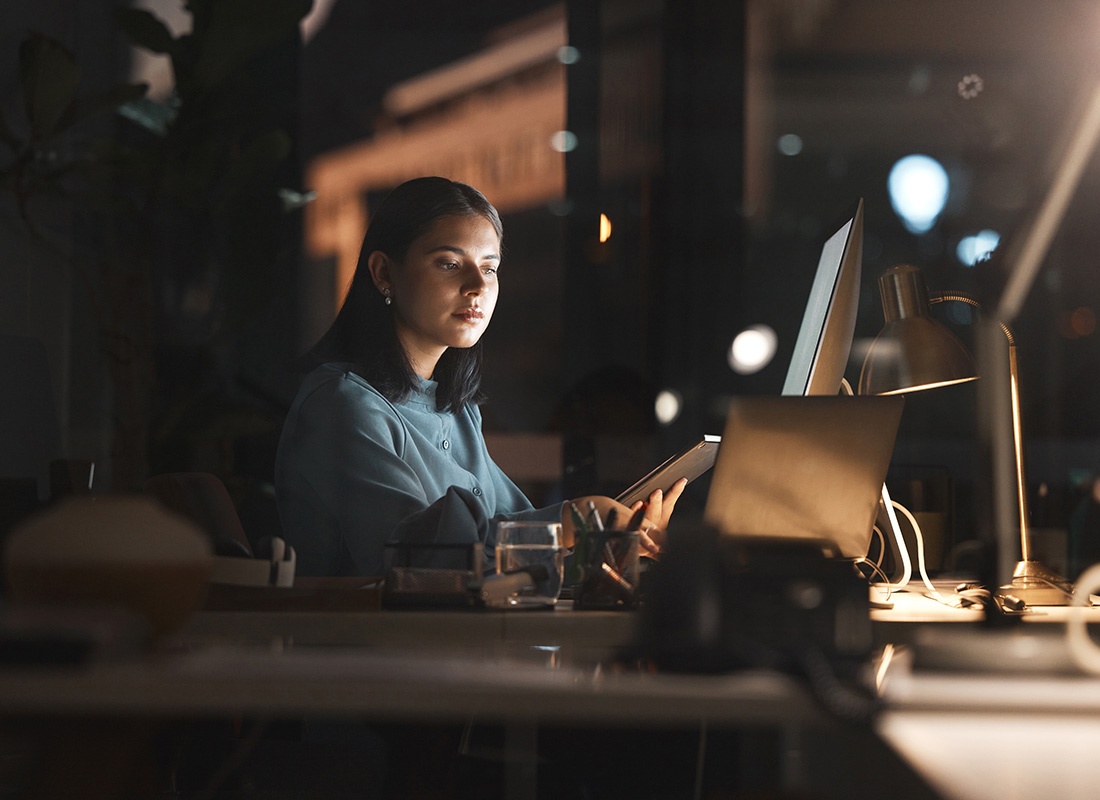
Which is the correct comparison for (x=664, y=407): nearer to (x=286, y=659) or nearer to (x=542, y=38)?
(x=542, y=38)

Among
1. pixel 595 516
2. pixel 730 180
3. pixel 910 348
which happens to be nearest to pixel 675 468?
pixel 595 516

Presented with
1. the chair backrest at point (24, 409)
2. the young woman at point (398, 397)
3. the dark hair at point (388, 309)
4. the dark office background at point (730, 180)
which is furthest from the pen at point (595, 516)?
the dark office background at point (730, 180)

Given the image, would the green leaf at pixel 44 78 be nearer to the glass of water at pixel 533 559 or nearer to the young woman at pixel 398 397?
the young woman at pixel 398 397

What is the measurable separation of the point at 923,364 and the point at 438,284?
3.22ft

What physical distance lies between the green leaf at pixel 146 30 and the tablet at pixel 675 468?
7.05 feet

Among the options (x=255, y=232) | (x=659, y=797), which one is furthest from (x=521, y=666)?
(x=255, y=232)

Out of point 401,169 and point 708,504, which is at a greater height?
point 401,169

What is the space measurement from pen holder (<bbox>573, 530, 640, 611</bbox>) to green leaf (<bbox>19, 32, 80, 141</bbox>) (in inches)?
81.9

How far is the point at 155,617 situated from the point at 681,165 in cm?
324

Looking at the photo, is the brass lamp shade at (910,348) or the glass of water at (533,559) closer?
the glass of water at (533,559)

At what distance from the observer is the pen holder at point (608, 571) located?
1.24 meters

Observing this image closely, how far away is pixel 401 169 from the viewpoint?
12.4 ft

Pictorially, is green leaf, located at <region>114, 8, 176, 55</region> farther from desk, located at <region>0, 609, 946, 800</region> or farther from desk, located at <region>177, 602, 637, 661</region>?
desk, located at <region>0, 609, 946, 800</region>

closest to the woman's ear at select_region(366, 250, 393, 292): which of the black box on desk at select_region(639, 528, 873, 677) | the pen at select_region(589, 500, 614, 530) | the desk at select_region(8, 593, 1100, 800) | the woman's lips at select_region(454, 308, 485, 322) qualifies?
the woman's lips at select_region(454, 308, 485, 322)
